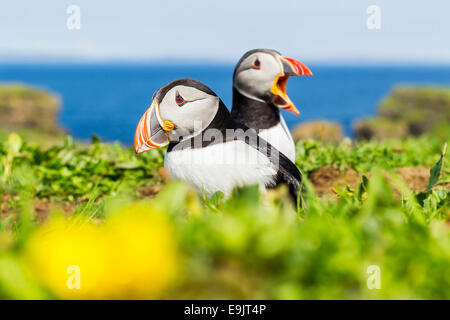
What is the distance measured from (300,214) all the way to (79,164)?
3.67 m

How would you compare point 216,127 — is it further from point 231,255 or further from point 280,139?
point 231,255

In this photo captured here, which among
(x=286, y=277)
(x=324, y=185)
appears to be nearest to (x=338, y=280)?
(x=286, y=277)

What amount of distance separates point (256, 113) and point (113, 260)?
342 cm

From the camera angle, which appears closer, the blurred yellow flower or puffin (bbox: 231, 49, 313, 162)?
the blurred yellow flower

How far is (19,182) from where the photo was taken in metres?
4.99

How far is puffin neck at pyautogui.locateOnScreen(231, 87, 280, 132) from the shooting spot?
455 cm

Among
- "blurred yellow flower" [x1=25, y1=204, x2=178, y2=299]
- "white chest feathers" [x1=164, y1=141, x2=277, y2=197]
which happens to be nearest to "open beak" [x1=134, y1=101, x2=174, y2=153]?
"white chest feathers" [x1=164, y1=141, x2=277, y2=197]

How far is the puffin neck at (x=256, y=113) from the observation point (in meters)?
4.55

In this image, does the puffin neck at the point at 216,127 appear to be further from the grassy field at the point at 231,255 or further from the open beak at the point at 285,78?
the grassy field at the point at 231,255

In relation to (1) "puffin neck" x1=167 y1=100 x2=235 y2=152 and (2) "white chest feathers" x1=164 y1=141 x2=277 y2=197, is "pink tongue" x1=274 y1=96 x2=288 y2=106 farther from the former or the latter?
(2) "white chest feathers" x1=164 y1=141 x2=277 y2=197

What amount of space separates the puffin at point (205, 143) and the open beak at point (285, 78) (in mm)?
1012

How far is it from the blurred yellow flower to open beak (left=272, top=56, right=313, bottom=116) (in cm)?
330

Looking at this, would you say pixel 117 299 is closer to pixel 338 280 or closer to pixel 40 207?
pixel 338 280

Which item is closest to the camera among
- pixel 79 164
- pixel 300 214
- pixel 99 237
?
pixel 99 237
